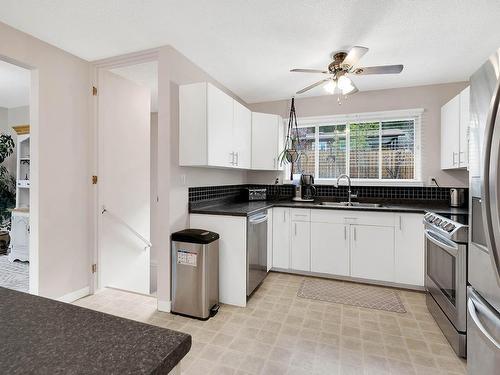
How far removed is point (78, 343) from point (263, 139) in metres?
3.47

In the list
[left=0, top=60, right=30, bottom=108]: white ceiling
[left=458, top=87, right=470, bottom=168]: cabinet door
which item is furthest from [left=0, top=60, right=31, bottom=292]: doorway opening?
[left=458, top=87, right=470, bottom=168]: cabinet door

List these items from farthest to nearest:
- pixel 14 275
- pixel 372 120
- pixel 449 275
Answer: pixel 372 120, pixel 14 275, pixel 449 275

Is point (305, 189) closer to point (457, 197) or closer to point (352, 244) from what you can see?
point (352, 244)

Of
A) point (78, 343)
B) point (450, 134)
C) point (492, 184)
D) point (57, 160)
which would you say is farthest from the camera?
point (450, 134)

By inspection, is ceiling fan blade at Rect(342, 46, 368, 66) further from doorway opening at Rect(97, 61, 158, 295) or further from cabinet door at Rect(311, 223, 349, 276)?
doorway opening at Rect(97, 61, 158, 295)

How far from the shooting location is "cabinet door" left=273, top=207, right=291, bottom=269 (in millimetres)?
3391

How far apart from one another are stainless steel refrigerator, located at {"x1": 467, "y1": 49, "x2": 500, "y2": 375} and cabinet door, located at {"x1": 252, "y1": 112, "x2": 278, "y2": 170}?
2587 mm

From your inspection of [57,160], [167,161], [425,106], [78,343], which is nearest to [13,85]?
[57,160]

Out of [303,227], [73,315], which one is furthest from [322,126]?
[73,315]

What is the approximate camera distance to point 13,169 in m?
4.77

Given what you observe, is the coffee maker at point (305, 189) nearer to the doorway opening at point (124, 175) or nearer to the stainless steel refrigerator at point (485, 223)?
the doorway opening at point (124, 175)

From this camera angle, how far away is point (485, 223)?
3.51ft

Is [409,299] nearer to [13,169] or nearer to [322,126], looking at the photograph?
[322,126]

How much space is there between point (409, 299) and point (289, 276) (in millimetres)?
1334
